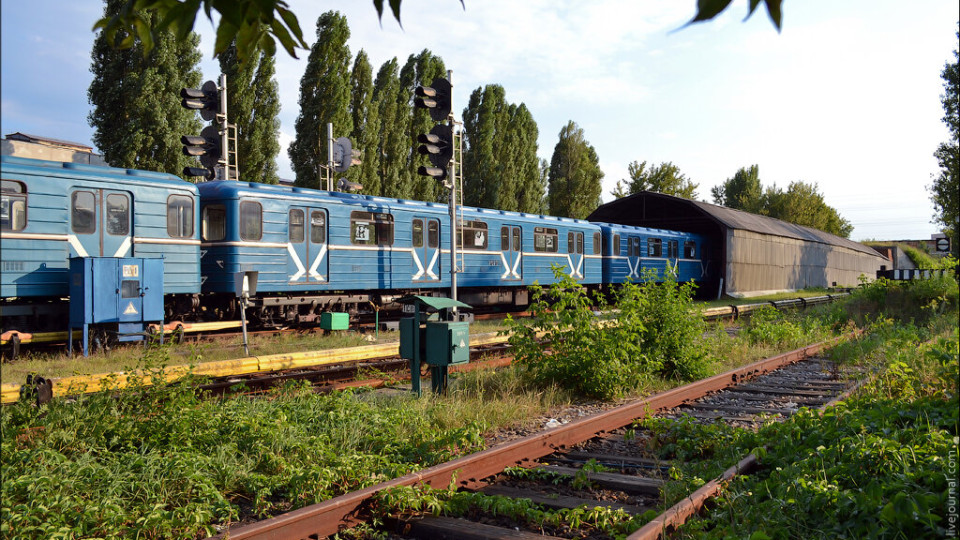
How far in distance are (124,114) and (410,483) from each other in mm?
23071

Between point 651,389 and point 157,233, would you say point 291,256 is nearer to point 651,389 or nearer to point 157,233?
point 157,233

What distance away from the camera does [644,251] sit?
2656cm

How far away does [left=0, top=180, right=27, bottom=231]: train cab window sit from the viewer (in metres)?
11.2

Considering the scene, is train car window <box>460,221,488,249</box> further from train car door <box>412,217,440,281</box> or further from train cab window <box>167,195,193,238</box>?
train cab window <box>167,195,193,238</box>

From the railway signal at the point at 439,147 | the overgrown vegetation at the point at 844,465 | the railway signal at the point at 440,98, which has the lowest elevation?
the overgrown vegetation at the point at 844,465

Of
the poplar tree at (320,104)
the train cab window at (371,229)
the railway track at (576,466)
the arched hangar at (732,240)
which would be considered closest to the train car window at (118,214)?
the train cab window at (371,229)

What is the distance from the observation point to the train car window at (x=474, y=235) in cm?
1838

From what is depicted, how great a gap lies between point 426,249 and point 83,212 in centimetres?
776

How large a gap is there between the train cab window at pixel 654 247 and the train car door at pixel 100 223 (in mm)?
19031

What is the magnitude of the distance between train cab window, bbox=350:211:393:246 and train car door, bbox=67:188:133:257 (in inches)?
186

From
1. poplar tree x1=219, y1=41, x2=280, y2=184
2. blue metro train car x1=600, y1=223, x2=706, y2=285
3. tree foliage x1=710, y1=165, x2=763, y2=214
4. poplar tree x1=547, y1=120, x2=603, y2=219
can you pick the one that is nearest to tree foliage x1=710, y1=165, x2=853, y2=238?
tree foliage x1=710, y1=165, x2=763, y2=214

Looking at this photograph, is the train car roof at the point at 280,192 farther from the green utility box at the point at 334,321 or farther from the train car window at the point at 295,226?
the green utility box at the point at 334,321

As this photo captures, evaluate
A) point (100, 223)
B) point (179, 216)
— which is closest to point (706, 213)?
point (179, 216)

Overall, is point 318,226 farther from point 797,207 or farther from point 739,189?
point 739,189
